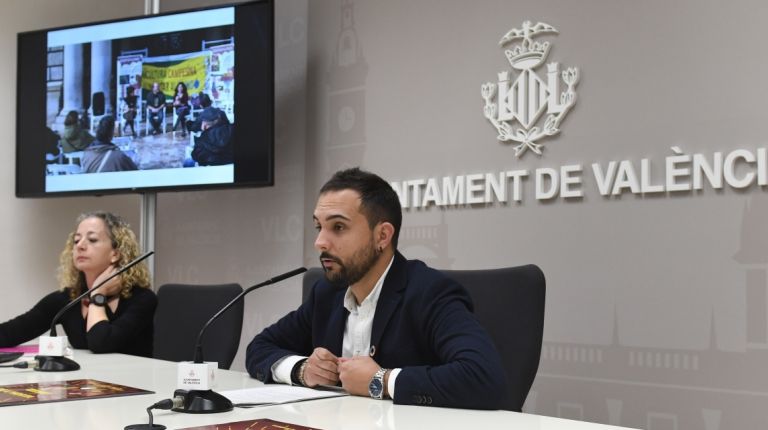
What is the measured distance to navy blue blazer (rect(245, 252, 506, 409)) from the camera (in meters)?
1.91

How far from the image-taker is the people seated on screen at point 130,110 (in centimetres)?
463

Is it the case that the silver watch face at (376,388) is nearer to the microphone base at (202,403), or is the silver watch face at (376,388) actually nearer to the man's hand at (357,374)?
the man's hand at (357,374)

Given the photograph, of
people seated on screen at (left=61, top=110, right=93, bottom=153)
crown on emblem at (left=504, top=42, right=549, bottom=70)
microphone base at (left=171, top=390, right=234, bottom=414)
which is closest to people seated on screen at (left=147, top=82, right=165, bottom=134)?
people seated on screen at (left=61, top=110, right=93, bottom=153)

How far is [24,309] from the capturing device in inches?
194

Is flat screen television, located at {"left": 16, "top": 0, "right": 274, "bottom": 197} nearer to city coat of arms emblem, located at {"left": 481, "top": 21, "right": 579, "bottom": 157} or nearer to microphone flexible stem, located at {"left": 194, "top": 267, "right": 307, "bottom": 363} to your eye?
city coat of arms emblem, located at {"left": 481, "top": 21, "right": 579, "bottom": 157}

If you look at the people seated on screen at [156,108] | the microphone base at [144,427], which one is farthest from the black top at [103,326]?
the microphone base at [144,427]

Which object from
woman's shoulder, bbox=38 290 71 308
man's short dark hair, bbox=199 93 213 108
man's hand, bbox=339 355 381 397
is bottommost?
man's hand, bbox=339 355 381 397

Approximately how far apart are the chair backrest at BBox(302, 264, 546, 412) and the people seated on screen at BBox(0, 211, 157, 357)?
1.64 m

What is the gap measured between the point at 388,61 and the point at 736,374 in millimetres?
2088

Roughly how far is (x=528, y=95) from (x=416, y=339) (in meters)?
1.49

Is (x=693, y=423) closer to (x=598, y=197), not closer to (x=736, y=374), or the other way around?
(x=736, y=374)

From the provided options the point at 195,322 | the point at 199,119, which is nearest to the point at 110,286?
the point at 195,322

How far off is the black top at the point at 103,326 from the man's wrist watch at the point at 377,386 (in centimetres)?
170

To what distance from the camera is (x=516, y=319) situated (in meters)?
2.47
